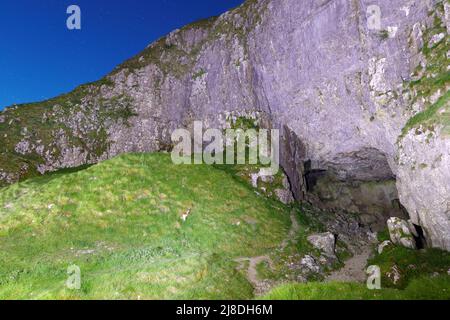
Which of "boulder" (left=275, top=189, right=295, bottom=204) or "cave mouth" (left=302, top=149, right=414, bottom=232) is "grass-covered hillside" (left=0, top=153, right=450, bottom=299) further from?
"cave mouth" (left=302, top=149, right=414, bottom=232)

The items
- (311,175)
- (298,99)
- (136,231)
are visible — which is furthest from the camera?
(311,175)

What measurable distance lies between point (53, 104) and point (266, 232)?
70532 mm

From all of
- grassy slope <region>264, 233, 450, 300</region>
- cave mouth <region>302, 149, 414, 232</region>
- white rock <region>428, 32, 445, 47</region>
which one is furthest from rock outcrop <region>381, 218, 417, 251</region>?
grassy slope <region>264, 233, 450, 300</region>

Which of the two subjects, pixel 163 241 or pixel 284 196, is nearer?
pixel 163 241

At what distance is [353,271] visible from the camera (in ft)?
115

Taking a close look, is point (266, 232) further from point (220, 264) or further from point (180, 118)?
point (180, 118)

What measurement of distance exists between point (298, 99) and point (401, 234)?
93.1 feet

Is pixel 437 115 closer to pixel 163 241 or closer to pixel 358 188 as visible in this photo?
pixel 358 188

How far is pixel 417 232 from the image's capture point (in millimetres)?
38531

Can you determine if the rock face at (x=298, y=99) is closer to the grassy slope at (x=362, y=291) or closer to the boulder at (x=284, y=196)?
the boulder at (x=284, y=196)

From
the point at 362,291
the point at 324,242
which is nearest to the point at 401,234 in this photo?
the point at 324,242

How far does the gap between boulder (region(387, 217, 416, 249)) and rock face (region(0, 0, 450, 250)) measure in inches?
68.1

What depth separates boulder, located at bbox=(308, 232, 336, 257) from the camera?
38406 millimetres
